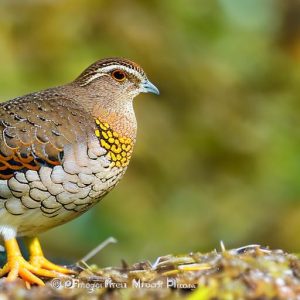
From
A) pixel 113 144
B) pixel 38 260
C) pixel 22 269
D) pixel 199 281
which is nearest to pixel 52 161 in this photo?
pixel 113 144

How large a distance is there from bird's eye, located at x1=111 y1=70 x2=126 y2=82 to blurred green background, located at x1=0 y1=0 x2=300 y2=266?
13.4 feet

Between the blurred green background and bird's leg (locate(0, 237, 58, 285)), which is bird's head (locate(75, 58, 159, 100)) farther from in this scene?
the blurred green background

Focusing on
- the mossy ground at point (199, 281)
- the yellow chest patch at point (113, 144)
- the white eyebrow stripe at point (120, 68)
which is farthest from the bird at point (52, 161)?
the mossy ground at point (199, 281)

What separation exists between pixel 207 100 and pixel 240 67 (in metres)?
0.70

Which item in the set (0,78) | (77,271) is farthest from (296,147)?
(77,271)

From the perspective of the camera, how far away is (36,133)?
4.97 meters

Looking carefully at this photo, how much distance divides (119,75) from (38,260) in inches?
53.5

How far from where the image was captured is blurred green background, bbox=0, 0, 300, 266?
9.88 metres

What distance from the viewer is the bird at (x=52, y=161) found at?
4.94m

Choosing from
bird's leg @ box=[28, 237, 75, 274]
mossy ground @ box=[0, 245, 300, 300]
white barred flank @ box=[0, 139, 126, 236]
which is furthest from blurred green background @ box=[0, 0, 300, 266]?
mossy ground @ box=[0, 245, 300, 300]

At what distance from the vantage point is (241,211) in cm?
1016

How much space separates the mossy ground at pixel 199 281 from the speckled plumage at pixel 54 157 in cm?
53

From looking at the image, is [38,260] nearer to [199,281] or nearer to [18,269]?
[18,269]

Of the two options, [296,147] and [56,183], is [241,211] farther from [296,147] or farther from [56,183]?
[56,183]
